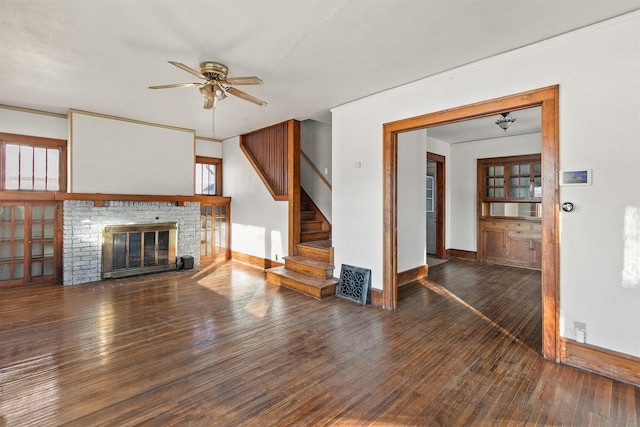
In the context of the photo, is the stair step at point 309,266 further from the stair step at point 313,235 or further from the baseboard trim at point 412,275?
the baseboard trim at point 412,275

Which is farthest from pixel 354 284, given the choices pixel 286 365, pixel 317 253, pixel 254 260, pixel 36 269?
pixel 36 269

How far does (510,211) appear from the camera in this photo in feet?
22.5

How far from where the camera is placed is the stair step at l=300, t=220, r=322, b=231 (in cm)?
633

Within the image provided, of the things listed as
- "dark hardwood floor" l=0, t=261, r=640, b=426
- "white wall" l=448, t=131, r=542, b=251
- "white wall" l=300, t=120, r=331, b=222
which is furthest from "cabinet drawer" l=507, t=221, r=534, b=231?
"white wall" l=300, t=120, r=331, b=222

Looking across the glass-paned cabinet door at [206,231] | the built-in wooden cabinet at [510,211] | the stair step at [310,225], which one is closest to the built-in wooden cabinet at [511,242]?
the built-in wooden cabinet at [510,211]

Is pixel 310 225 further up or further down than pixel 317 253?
further up

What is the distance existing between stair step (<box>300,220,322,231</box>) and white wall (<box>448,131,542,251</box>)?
3.33 m

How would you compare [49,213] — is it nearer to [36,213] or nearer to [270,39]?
[36,213]

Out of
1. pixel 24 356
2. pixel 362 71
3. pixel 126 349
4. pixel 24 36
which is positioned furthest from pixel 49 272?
pixel 362 71

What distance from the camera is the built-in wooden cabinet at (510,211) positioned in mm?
6387

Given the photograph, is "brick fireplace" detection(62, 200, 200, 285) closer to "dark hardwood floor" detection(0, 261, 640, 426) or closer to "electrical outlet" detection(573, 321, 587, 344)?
"dark hardwood floor" detection(0, 261, 640, 426)

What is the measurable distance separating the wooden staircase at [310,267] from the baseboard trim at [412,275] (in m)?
1.24

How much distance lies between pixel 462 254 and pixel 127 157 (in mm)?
7429

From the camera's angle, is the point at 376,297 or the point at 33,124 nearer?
the point at 376,297
